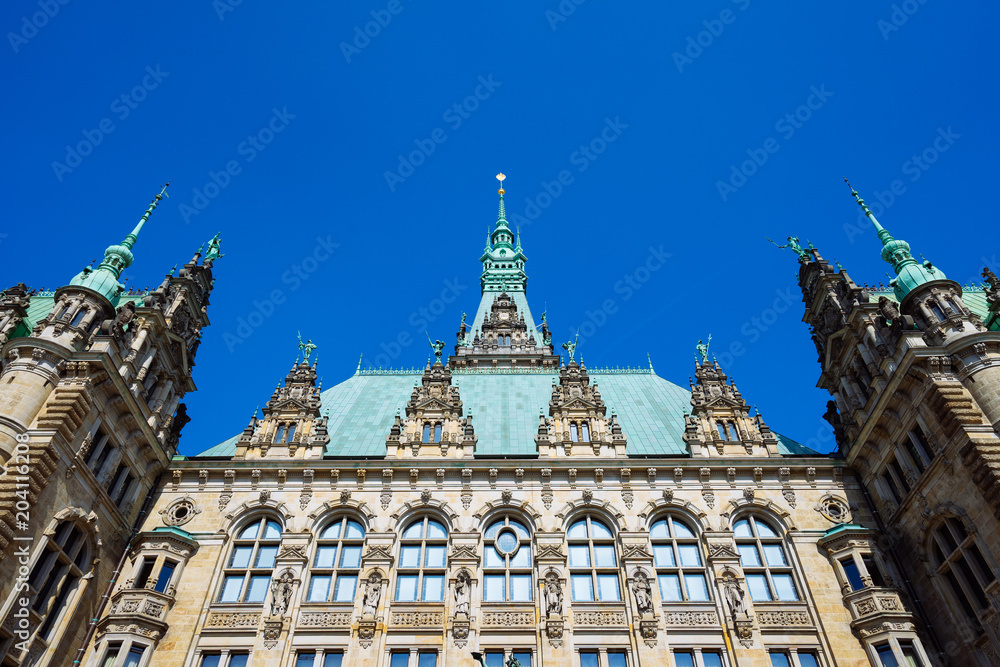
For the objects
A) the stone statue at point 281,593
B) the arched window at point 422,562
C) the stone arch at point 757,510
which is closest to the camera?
the stone statue at point 281,593

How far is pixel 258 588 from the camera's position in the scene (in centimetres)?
2467

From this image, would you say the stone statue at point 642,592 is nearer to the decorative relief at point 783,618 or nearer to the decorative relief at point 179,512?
the decorative relief at point 783,618

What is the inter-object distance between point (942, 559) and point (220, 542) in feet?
81.3

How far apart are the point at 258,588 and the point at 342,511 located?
12.9 ft

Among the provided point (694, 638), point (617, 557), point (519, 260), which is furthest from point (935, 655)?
point (519, 260)

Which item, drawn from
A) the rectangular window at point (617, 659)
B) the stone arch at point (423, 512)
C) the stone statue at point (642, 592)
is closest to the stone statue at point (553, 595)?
the rectangular window at point (617, 659)

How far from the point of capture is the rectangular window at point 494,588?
24.3 metres

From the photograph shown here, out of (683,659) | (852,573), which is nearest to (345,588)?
(683,659)

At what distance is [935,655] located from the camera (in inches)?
855

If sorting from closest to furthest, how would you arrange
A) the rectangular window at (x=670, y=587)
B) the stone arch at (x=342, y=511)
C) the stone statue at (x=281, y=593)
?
the stone statue at (x=281, y=593) → the rectangular window at (x=670, y=587) → the stone arch at (x=342, y=511)

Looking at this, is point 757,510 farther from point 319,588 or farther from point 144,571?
point 144,571

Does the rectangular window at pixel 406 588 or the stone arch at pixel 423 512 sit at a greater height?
the stone arch at pixel 423 512

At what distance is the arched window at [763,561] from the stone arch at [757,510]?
367 mm

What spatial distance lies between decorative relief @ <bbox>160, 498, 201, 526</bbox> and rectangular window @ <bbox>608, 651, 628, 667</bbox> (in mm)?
16015
